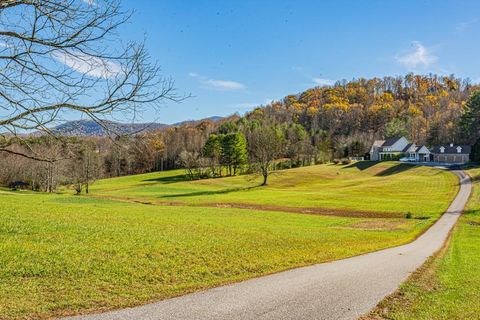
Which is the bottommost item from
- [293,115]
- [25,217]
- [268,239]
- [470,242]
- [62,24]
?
[470,242]

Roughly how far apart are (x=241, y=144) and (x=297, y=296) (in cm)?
8702

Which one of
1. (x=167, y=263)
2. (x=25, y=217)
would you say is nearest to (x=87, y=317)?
(x=167, y=263)

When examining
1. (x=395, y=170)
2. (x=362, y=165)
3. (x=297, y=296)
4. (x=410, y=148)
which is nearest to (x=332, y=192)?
(x=395, y=170)

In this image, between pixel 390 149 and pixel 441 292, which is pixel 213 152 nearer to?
pixel 390 149

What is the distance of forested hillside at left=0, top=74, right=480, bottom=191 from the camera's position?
8.81 m

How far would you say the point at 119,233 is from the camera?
47.4 feet

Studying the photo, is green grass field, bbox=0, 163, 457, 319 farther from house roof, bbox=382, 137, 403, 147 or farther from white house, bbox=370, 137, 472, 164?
house roof, bbox=382, 137, 403, 147

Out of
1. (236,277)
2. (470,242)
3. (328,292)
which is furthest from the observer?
(470,242)

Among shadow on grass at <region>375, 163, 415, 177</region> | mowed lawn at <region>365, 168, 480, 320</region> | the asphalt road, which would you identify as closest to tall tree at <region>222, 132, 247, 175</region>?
shadow on grass at <region>375, 163, 415, 177</region>

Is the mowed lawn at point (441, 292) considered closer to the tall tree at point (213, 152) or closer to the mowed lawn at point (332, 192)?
the mowed lawn at point (332, 192)

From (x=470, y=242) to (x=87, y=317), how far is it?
22829 mm

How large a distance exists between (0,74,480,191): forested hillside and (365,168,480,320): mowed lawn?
268 inches

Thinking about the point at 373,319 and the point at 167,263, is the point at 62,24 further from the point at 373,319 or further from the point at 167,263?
the point at 373,319

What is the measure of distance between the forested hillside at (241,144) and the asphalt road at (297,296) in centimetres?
350
